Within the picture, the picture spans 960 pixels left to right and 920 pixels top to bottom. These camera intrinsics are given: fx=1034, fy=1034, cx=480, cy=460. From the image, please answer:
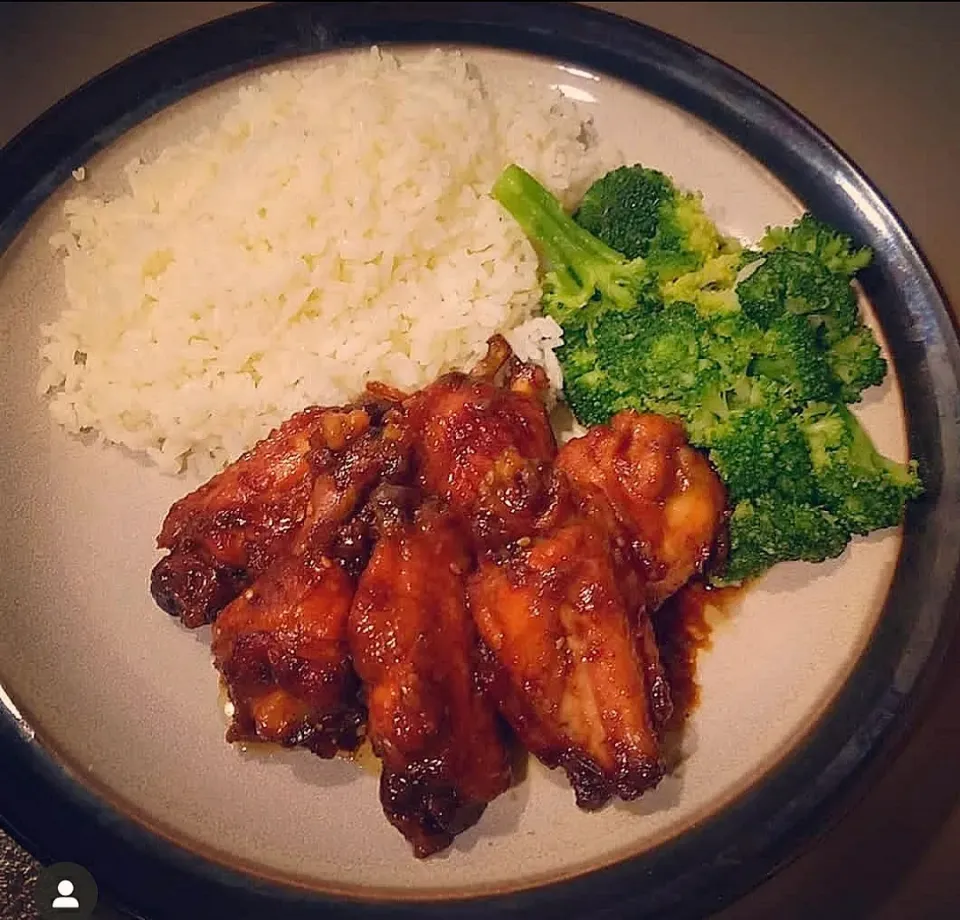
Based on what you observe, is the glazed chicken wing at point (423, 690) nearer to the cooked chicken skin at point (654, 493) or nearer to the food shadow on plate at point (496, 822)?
the food shadow on plate at point (496, 822)

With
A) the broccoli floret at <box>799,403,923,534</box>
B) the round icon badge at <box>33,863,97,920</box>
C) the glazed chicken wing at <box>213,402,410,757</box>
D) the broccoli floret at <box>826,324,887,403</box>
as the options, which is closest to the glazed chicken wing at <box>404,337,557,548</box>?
the glazed chicken wing at <box>213,402,410,757</box>

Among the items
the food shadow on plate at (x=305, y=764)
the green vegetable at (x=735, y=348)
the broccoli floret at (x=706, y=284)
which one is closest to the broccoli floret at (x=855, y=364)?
the green vegetable at (x=735, y=348)

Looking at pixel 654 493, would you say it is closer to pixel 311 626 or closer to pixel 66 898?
pixel 311 626

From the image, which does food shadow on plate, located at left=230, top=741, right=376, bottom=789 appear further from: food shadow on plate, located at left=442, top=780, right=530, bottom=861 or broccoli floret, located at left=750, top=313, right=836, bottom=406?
broccoli floret, located at left=750, top=313, right=836, bottom=406

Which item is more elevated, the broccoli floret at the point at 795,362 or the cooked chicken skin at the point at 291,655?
the broccoli floret at the point at 795,362

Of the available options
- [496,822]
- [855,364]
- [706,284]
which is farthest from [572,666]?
[706,284]
